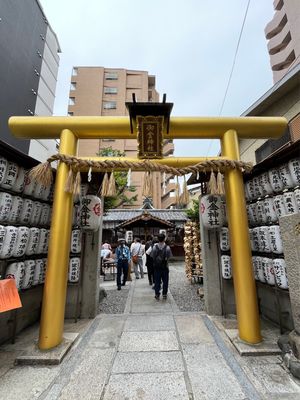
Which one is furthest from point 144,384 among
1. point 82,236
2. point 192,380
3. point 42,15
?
point 42,15

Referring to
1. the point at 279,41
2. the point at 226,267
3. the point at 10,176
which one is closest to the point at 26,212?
the point at 10,176

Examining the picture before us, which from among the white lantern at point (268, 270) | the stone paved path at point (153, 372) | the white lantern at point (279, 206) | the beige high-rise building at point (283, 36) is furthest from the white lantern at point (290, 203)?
the beige high-rise building at point (283, 36)

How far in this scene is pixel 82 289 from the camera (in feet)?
17.4

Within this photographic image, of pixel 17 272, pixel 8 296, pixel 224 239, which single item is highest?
pixel 224 239

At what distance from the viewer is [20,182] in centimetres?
420

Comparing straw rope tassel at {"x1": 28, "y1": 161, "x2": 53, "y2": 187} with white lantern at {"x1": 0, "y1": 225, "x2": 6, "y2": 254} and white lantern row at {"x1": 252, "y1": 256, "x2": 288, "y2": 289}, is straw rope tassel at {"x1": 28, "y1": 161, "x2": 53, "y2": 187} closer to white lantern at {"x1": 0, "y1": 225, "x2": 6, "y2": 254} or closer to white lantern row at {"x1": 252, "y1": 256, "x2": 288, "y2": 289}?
white lantern at {"x1": 0, "y1": 225, "x2": 6, "y2": 254}

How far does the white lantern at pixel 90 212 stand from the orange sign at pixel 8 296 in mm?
2039

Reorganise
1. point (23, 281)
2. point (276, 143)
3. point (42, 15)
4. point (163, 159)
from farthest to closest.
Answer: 1. point (42, 15)
2. point (276, 143)
3. point (163, 159)
4. point (23, 281)

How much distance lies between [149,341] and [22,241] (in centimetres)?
327

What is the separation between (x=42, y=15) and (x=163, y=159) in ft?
58.8

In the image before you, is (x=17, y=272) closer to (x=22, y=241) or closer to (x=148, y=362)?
(x=22, y=241)

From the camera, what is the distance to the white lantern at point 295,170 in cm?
378

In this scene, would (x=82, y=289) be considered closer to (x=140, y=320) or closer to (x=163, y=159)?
(x=140, y=320)

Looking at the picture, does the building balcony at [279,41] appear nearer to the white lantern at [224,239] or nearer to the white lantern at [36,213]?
the white lantern at [224,239]
